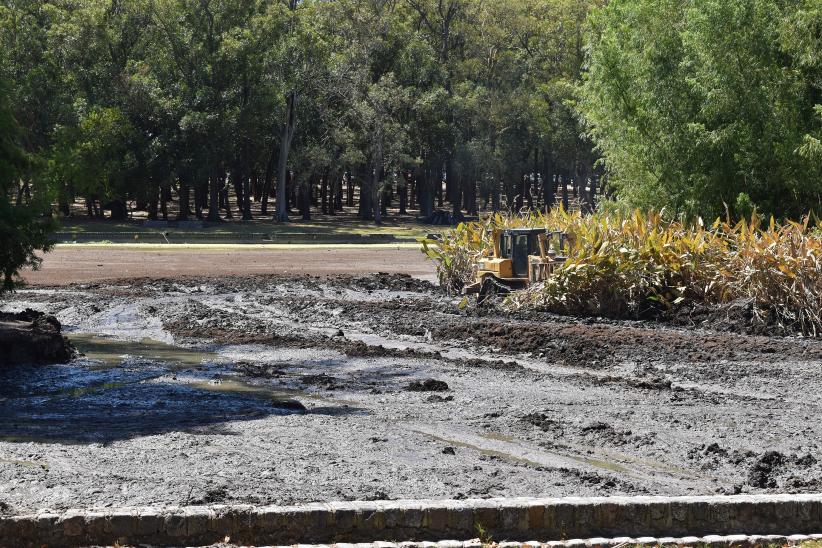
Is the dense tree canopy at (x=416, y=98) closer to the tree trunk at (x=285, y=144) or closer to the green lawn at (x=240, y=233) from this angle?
the tree trunk at (x=285, y=144)

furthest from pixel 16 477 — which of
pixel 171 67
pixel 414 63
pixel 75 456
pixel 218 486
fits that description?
pixel 414 63

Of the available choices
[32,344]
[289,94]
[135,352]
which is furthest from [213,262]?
[289,94]

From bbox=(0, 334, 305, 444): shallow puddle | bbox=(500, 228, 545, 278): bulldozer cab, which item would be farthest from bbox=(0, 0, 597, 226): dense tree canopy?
bbox=(0, 334, 305, 444): shallow puddle

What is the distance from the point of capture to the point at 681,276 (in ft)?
82.0

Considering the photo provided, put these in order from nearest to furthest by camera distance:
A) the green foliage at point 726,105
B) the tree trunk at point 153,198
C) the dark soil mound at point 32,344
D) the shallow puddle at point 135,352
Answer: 1. the dark soil mound at point 32,344
2. the shallow puddle at point 135,352
3. the green foliage at point 726,105
4. the tree trunk at point 153,198

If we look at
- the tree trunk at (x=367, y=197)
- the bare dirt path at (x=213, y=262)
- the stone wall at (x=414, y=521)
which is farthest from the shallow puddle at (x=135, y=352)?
the tree trunk at (x=367, y=197)

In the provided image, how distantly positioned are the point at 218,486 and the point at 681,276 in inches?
667

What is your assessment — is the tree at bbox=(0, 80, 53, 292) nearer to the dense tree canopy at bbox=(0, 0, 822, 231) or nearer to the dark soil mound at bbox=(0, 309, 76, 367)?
the dark soil mound at bbox=(0, 309, 76, 367)

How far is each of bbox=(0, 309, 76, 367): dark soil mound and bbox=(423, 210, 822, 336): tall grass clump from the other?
11092 millimetres

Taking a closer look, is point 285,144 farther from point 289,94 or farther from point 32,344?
point 32,344

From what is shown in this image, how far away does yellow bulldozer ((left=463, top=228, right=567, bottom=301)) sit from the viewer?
27.4m

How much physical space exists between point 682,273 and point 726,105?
29.3ft

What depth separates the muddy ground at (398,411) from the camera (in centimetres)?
1031

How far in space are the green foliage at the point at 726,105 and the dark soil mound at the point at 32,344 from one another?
19689mm
